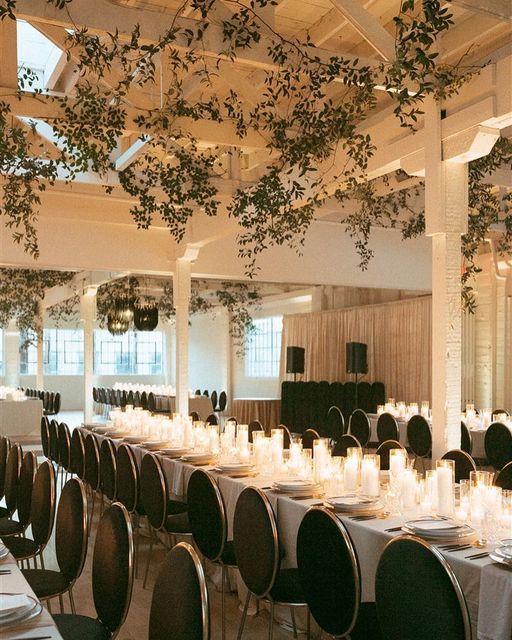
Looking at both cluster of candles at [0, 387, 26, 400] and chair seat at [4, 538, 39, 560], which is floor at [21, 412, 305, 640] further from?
cluster of candles at [0, 387, 26, 400]

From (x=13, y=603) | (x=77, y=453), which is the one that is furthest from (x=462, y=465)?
(x=77, y=453)

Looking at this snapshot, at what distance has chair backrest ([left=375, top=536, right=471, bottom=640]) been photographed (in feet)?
8.04

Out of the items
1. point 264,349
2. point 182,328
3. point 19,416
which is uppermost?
point 182,328

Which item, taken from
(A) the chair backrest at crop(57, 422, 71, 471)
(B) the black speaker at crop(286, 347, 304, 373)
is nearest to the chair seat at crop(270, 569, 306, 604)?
(A) the chair backrest at crop(57, 422, 71, 471)

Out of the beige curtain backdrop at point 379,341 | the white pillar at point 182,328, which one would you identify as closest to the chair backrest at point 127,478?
the white pillar at point 182,328

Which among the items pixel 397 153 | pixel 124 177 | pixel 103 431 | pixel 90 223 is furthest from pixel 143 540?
pixel 90 223

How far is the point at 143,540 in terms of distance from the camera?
252 inches

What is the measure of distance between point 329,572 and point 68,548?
4.52 feet

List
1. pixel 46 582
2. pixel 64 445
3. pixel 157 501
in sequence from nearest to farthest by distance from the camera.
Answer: pixel 46 582
pixel 157 501
pixel 64 445

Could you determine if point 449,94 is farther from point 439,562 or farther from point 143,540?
point 143,540

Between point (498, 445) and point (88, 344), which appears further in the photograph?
point (88, 344)

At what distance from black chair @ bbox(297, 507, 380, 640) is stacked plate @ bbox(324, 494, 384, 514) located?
518 millimetres

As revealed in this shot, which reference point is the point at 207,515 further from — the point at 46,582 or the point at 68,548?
the point at 46,582

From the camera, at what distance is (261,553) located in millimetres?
3479
